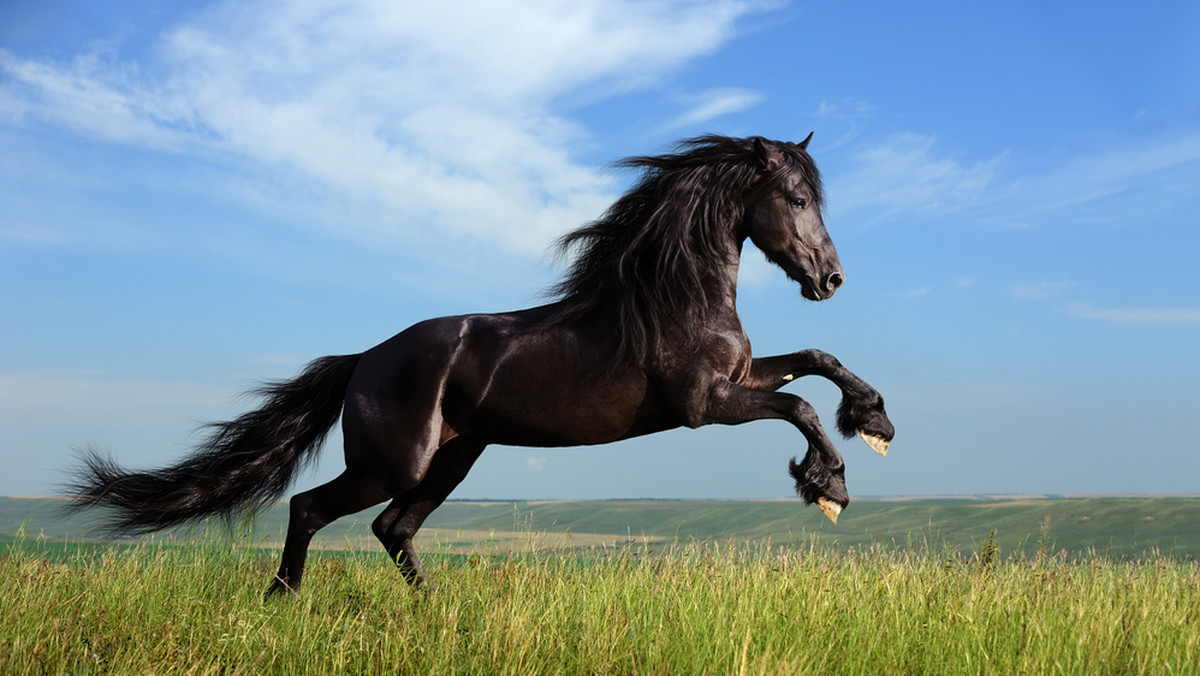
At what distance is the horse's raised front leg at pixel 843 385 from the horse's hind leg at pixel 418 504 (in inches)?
79.3

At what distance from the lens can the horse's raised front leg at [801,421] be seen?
517 centimetres

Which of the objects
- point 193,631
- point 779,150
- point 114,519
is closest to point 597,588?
point 193,631

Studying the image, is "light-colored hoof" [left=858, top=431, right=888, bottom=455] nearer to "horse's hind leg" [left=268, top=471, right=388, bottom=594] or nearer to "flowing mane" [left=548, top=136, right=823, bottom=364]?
"flowing mane" [left=548, top=136, right=823, bottom=364]

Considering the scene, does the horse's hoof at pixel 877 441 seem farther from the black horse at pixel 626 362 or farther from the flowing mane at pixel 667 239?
the flowing mane at pixel 667 239

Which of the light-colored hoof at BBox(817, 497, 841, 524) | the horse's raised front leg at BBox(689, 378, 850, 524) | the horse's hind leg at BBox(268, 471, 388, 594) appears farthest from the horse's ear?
the horse's hind leg at BBox(268, 471, 388, 594)

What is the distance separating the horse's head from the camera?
548 cm

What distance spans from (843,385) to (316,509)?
3526mm

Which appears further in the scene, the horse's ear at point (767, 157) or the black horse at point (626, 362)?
the horse's ear at point (767, 157)

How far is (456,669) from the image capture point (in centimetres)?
404

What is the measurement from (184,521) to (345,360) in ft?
5.36

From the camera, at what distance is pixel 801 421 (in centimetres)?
516

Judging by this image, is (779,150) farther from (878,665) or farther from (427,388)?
(878,665)

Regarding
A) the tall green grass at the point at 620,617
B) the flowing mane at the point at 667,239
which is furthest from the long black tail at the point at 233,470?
the flowing mane at the point at 667,239

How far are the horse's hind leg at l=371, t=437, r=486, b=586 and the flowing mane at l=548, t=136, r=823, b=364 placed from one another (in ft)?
4.41
